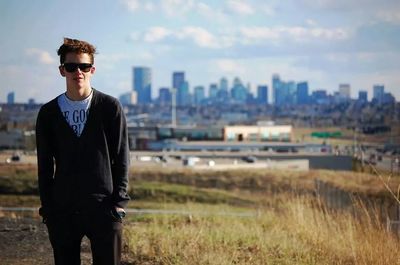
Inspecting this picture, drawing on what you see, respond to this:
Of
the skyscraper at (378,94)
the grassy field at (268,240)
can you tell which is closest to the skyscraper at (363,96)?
the skyscraper at (378,94)

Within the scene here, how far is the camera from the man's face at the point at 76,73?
14.5ft

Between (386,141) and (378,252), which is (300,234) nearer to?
(378,252)

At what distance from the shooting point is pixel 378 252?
662 centimetres

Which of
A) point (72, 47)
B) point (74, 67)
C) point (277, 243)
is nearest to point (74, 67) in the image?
point (74, 67)

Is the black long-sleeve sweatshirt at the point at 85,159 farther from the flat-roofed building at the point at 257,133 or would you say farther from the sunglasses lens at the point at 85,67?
the flat-roofed building at the point at 257,133

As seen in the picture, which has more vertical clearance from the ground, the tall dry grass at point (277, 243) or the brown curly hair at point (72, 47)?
the brown curly hair at point (72, 47)

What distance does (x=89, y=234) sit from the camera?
441 centimetres

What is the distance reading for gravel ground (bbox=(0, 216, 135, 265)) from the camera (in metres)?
7.76

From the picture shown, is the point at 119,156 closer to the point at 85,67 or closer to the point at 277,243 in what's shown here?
the point at 85,67

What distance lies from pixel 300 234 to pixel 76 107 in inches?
204

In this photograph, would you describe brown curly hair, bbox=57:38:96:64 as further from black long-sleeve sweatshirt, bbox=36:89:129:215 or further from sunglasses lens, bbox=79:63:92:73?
black long-sleeve sweatshirt, bbox=36:89:129:215

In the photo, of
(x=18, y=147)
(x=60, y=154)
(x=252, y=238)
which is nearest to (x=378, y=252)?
(x=252, y=238)

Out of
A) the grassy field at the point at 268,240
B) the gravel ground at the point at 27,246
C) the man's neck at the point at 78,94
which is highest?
the man's neck at the point at 78,94

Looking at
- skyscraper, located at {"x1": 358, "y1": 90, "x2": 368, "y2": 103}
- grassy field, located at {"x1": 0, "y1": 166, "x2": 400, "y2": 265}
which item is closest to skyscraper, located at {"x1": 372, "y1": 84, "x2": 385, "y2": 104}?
skyscraper, located at {"x1": 358, "y1": 90, "x2": 368, "y2": 103}
